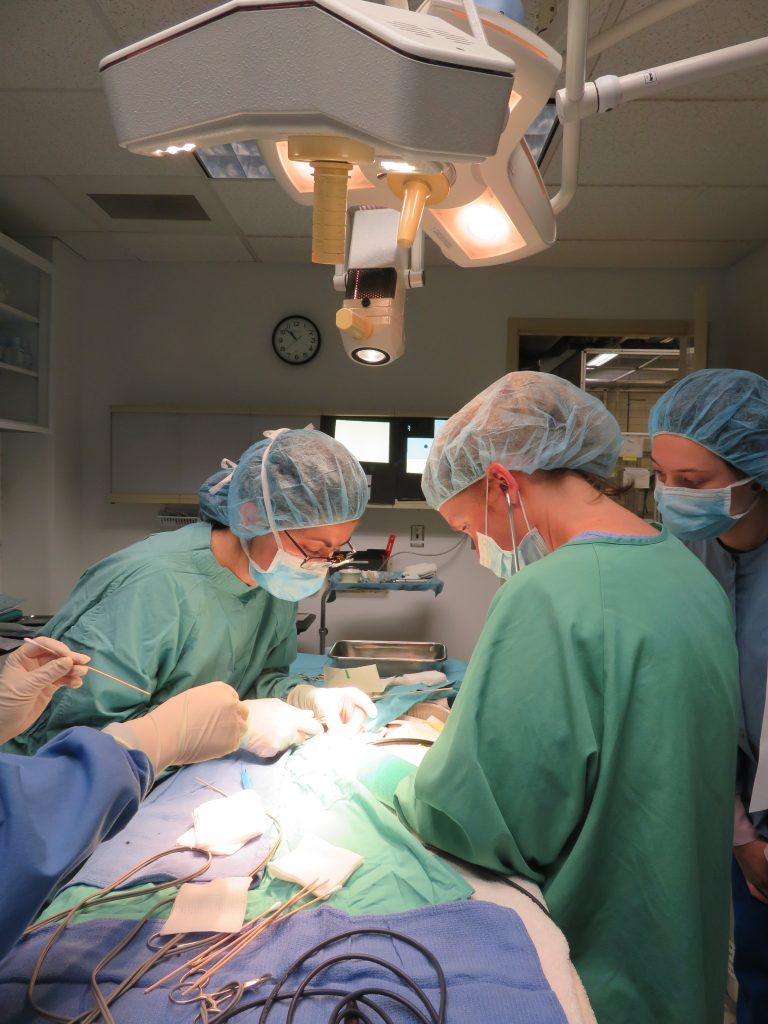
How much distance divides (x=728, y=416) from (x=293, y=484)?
1.18 m

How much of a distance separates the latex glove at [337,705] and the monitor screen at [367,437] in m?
2.33

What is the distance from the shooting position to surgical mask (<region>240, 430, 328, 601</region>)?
173 centimetres

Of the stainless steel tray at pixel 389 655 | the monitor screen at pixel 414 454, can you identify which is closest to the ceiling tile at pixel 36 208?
the monitor screen at pixel 414 454

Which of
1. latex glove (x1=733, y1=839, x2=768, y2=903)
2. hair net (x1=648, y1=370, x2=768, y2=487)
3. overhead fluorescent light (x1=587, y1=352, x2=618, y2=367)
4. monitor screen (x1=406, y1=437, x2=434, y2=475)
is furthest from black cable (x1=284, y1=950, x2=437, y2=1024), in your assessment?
overhead fluorescent light (x1=587, y1=352, x2=618, y2=367)

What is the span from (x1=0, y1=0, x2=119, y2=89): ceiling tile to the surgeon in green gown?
2222 mm

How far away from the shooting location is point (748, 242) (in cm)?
358

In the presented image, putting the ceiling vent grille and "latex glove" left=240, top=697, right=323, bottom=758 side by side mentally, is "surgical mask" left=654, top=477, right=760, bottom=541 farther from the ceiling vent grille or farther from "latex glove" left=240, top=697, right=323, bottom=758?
the ceiling vent grille

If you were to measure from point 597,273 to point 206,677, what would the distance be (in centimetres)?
360

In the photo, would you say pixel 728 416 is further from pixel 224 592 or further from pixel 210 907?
pixel 210 907

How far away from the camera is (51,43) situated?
2111 mm

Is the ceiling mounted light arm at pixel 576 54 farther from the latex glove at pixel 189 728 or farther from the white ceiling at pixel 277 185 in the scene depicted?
the latex glove at pixel 189 728

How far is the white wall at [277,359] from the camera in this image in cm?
413

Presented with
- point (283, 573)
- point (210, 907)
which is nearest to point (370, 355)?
point (283, 573)

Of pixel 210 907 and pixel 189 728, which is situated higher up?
pixel 189 728
